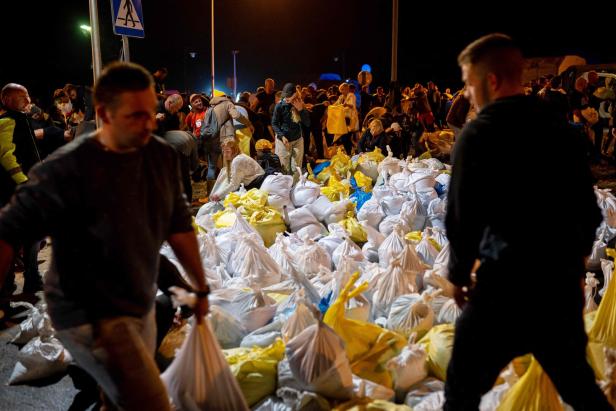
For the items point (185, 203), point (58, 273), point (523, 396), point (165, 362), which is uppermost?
point (185, 203)

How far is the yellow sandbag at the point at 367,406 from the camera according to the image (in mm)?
2699

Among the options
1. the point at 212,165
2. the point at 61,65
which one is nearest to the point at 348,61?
the point at 61,65

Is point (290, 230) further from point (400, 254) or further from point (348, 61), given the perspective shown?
point (348, 61)

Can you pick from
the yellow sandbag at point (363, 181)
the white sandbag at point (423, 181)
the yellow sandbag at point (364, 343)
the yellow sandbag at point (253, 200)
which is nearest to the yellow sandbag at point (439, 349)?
the yellow sandbag at point (364, 343)

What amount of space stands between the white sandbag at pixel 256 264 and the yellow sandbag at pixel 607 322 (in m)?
2.26

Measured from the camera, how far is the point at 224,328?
3.66 metres

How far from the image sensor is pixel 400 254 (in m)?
4.51

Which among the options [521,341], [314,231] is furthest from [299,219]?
[521,341]

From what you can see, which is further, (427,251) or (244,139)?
(244,139)

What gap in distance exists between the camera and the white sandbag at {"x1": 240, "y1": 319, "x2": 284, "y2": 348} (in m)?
3.52

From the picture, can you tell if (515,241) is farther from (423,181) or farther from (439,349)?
(423,181)

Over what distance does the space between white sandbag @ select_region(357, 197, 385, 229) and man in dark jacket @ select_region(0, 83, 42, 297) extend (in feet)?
10.4

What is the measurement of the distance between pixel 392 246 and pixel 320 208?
1.66 m

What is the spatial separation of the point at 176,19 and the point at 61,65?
665 cm
